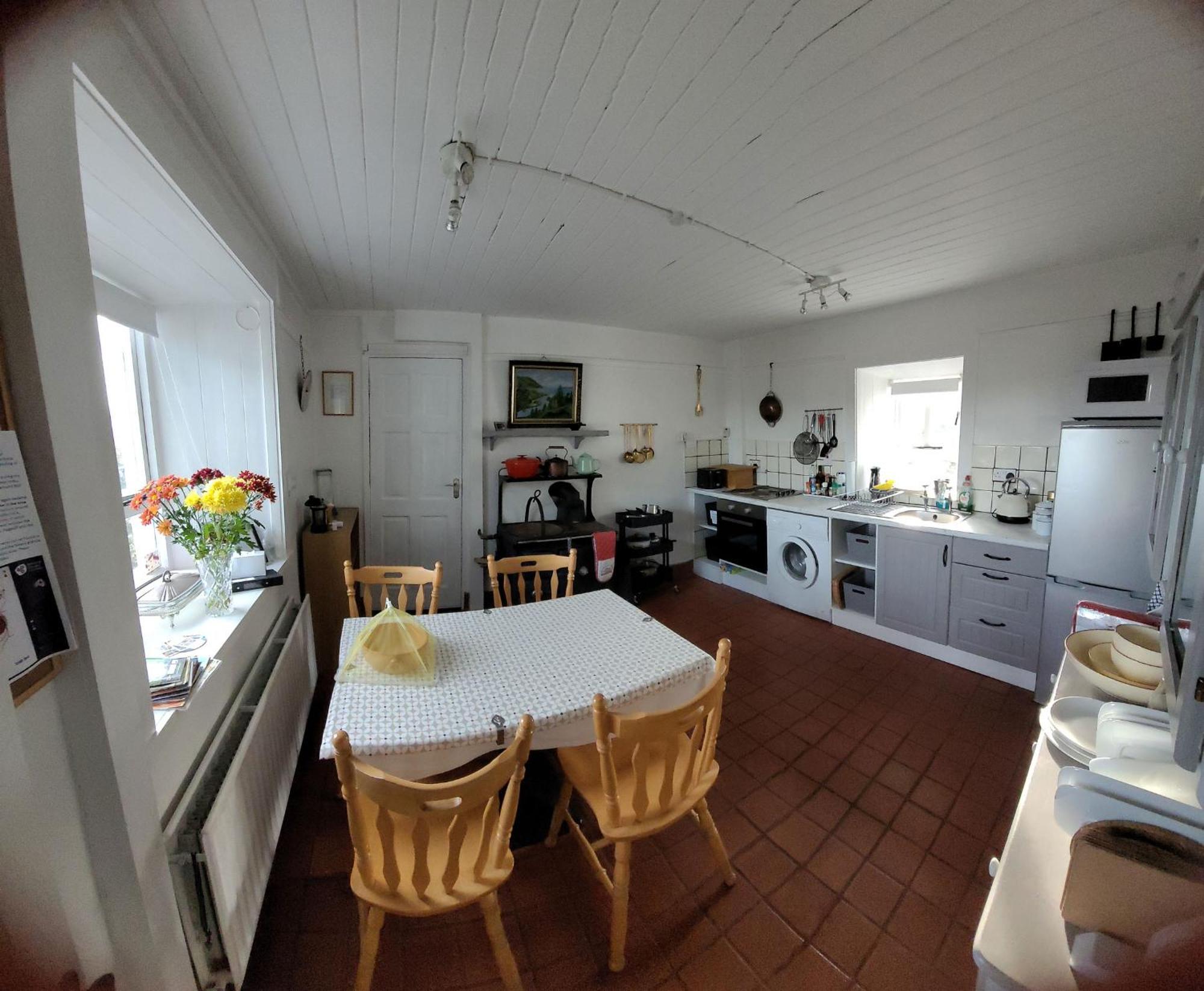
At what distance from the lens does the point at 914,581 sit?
2688 mm

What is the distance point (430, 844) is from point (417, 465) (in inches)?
106

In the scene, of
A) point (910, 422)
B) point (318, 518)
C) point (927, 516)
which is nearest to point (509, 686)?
point (318, 518)

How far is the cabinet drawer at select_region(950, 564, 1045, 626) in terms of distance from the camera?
7.42 feet

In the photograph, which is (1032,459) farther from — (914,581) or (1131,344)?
(914,581)

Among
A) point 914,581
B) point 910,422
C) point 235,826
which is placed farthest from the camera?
point 910,422

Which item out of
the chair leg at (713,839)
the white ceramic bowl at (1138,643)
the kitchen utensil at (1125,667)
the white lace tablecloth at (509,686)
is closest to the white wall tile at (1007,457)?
the white ceramic bowl at (1138,643)

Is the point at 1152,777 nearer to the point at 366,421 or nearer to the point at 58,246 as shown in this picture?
the point at 58,246

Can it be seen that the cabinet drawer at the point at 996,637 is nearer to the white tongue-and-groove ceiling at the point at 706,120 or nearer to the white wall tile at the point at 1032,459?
the white wall tile at the point at 1032,459

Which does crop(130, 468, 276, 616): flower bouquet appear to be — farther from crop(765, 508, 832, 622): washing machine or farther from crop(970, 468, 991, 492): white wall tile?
crop(970, 468, 991, 492): white wall tile

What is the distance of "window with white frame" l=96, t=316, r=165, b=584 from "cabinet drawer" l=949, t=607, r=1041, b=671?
152 inches

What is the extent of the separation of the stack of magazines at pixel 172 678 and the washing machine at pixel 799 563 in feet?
10.6

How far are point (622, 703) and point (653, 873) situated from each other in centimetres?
63

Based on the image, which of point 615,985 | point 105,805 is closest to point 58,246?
point 105,805

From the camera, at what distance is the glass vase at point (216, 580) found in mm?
1436
